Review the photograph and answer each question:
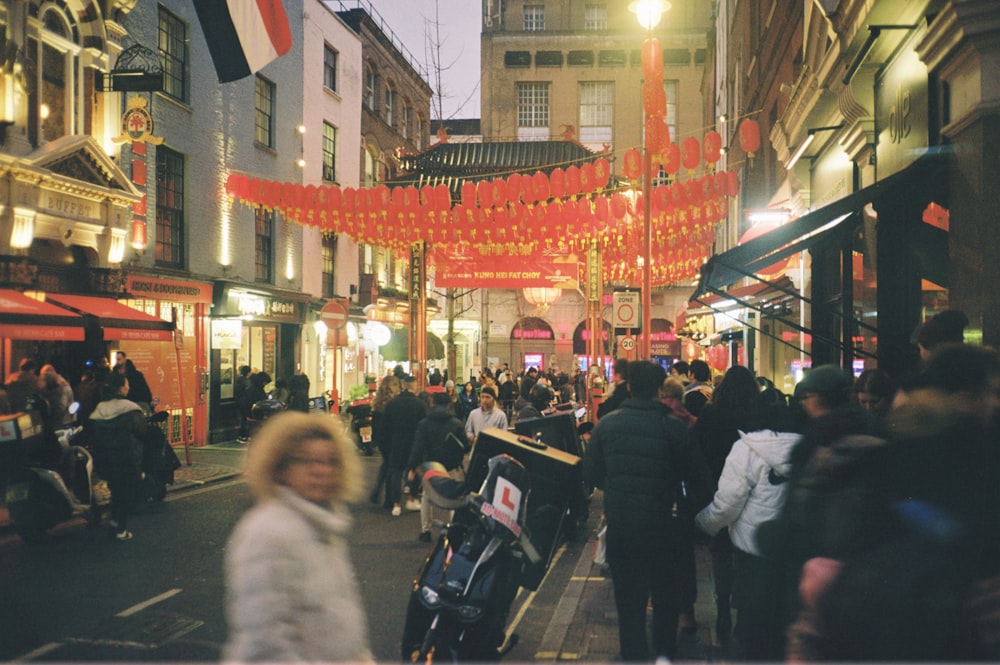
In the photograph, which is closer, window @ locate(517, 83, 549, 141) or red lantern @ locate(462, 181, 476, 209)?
red lantern @ locate(462, 181, 476, 209)

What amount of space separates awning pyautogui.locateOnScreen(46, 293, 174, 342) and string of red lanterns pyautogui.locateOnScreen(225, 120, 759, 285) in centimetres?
314

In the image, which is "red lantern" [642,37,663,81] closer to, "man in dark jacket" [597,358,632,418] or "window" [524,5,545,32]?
"man in dark jacket" [597,358,632,418]

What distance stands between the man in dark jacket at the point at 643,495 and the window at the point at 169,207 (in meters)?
15.8

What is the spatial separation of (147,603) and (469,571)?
350 cm

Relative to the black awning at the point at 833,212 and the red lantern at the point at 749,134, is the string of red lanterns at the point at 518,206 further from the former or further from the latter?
the black awning at the point at 833,212

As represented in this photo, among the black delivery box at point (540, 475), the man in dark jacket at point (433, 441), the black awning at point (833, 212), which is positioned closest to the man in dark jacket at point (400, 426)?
the man in dark jacket at point (433, 441)

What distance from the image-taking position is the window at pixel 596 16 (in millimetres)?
49469

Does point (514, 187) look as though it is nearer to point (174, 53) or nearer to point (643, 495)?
point (174, 53)

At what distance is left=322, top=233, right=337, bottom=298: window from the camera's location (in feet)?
88.8

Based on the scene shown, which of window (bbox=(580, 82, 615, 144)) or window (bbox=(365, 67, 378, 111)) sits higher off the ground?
window (bbox=(580, 82, 615, 144))

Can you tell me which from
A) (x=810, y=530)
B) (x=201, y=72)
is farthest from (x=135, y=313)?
(x=810, y=530)

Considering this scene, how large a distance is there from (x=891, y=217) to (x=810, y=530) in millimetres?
6537

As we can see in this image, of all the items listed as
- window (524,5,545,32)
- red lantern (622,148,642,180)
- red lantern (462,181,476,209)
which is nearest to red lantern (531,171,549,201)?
red lantern (462,181,476,209)

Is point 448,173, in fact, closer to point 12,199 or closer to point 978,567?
point 12,199
